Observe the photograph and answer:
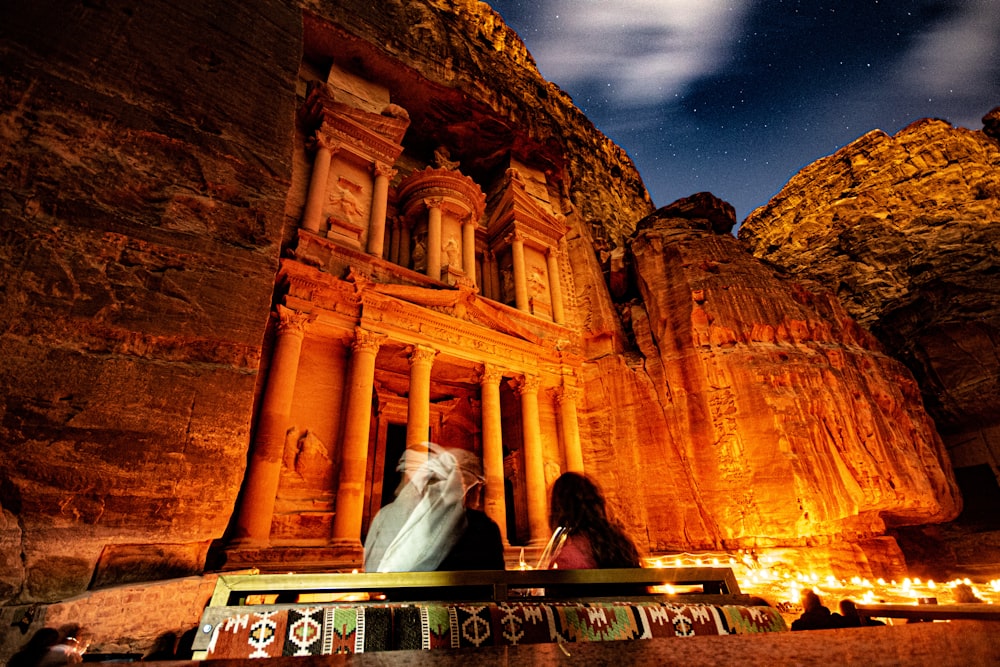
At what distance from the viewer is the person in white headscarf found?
3754 millimetres

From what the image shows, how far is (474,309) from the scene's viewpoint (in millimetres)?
12609

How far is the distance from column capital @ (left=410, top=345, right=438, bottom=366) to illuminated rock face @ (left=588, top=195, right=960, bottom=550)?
596 centimetres

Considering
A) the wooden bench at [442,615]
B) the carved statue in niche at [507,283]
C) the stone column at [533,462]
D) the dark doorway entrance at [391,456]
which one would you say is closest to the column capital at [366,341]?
the dark doorway entrance at [391,456]

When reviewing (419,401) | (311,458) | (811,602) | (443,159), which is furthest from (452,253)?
(811,602)

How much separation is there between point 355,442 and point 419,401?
6.02 ft

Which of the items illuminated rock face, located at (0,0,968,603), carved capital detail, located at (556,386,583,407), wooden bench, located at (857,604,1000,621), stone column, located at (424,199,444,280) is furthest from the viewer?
carved capital detail, located at (556,386,583,407)

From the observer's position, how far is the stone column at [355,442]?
28.8ft

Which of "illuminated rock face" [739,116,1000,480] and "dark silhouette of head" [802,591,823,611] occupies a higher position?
"illuminated rock face" [739,116,1000,480]

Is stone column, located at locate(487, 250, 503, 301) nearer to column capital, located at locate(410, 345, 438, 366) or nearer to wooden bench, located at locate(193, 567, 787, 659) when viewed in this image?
column capital, located at locate(410, 345, 438, 366)

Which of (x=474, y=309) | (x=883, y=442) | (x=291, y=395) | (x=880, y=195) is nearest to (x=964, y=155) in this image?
(x=880, y=195)

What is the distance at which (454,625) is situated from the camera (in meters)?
2.10

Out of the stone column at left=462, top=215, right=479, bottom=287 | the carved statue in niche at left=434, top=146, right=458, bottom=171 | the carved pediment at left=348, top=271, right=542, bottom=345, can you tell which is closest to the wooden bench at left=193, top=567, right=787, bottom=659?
the carved pediment at left=348, top=271, right=542, bottom=345

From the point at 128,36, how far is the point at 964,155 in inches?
1475

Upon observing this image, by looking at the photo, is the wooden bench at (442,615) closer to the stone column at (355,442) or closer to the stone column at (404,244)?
the stone column at (355,442)
